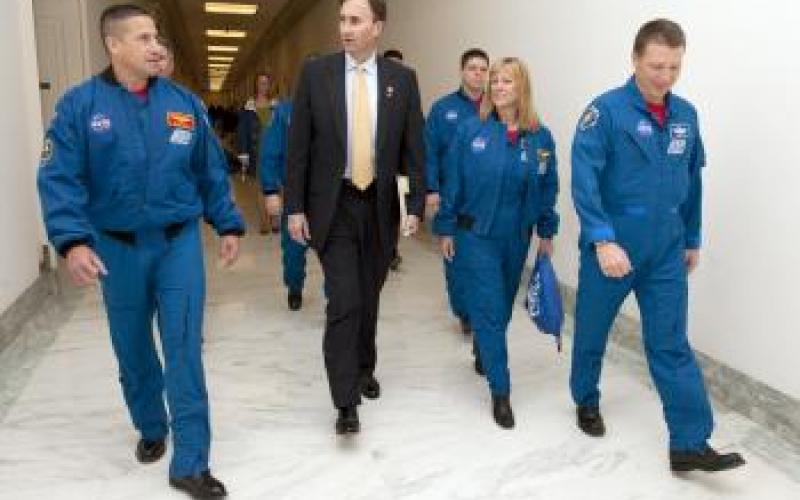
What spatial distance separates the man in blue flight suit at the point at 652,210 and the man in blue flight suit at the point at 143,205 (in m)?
1.15

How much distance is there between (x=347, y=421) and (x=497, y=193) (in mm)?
990

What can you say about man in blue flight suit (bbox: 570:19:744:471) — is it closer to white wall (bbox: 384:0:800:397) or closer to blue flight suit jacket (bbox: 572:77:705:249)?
blue flight suit jacket (bbox: 572:77:705:249)

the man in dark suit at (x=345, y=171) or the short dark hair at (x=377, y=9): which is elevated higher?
the short dark hair at (x=377, y=9)

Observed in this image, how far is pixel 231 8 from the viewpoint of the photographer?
14.1m

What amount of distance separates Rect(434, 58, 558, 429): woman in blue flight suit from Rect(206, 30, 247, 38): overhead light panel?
1631cm

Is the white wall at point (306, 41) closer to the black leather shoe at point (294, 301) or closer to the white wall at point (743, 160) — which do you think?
the black leather shoe at point (294, 301)

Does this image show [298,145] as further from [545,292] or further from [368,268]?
[545,292]

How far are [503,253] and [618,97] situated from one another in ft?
2.49

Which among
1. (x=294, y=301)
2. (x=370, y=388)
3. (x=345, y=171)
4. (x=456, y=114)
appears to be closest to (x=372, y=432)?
(x=370, y=388)

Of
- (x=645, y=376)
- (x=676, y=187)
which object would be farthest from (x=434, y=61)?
(x=676, y=187)

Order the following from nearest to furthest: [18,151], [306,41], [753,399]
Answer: [753,399]
[18,151]
[306,41]

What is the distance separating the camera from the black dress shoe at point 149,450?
261cm

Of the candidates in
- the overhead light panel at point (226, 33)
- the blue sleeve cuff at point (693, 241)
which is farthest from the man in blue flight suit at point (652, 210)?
the overhead light panel at point (226, 33)

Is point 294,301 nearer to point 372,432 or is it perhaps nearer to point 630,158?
point 372,432
